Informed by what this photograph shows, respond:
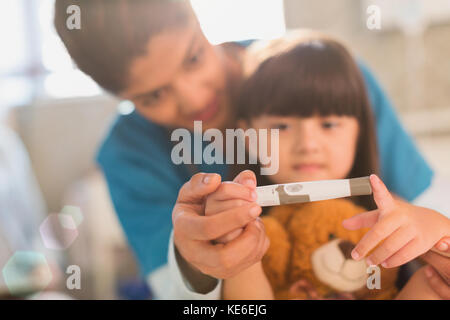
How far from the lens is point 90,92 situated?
344 mm

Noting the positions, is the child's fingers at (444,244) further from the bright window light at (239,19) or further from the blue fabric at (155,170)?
the bright window light at (239,19)

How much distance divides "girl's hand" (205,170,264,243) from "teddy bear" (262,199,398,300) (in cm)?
3

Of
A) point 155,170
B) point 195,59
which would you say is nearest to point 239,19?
point 195,59

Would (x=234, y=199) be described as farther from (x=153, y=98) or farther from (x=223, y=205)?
(x=153, y=98)

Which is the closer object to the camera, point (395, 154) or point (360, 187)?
point (360, 187)

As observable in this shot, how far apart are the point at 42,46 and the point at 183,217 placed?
0.66 ft

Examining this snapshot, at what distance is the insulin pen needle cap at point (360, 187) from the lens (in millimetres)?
256

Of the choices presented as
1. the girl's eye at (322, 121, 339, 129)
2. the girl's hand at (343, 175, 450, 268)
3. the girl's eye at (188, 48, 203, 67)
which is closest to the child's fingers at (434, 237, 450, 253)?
the girl's hand at (343, 175, 450, 268)

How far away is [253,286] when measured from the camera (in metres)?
0.29

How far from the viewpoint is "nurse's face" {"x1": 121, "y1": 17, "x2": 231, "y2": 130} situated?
0.30 m

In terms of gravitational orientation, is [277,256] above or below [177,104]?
below

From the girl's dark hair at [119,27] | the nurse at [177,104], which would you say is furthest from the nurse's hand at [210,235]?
the girl's dark hair at [119,27]

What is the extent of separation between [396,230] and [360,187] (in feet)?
0.12
